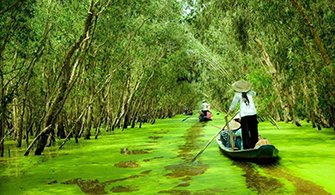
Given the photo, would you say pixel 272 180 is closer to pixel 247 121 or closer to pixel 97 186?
pixel 247 121

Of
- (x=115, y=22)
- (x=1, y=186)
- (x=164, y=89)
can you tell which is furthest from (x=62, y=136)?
(x=164, y=89)

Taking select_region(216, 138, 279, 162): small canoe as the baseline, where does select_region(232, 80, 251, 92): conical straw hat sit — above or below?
above

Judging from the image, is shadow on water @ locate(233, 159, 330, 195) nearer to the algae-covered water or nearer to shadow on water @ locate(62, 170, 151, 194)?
the algae-covered water

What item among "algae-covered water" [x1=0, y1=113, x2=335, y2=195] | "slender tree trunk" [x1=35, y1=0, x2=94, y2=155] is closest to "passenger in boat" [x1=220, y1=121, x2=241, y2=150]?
"algae-covered water" [x1=0, y1=113, x2=335, y2=195]

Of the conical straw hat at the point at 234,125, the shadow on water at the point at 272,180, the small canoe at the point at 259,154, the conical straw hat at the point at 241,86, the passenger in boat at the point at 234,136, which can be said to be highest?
the conical straw hat at the point at 241,86

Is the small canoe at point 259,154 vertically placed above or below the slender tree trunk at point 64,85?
below

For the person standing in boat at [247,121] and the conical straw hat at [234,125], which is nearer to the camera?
the person standing in boat at [247,121]

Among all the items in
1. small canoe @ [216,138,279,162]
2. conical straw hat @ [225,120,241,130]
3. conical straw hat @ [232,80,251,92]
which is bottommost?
small canoe @ [216,138,279,162]

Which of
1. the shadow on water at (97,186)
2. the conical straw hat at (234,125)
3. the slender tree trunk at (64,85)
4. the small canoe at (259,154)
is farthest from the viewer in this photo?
the slender tree trunk at (64,85)

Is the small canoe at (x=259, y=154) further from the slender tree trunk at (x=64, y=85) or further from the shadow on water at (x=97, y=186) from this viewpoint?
the slender tree trunk at (x=64, y=85)

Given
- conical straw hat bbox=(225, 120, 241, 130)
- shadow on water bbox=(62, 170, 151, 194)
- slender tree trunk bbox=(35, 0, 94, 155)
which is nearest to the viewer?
shadow on water bbox=(62, 170, 151, 194)

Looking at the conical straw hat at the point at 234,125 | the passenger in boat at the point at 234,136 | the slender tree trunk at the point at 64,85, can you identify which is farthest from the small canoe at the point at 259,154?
the slender tree trunk at the point at 64,85

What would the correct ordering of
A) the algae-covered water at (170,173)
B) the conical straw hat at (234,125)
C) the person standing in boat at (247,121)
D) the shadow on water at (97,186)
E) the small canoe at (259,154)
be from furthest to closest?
the conical straw hat at (234,125)
the person standing in boat at (247,121)
the small canoe at (259,154)
the shadow on water at (97,186)
the algae-covered water at (170,173)

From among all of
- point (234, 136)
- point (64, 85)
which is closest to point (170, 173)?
point (234, 136)
